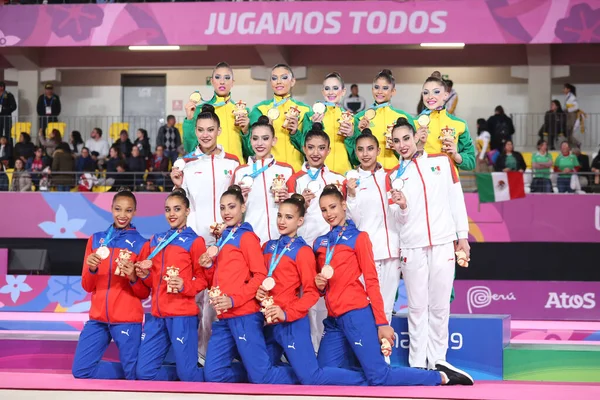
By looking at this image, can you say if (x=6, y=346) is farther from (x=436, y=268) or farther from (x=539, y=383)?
(x=539, y=383)

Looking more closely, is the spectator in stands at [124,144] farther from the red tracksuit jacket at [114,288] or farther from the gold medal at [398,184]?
the gold medal at [398,184]

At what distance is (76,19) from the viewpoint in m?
18.6

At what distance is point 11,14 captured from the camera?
18703mm

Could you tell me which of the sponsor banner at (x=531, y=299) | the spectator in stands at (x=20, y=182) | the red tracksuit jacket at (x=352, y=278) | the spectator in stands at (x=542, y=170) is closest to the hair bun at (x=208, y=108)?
the red tracksuit jacket at (x=352, y=278)

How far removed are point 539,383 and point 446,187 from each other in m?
1.76

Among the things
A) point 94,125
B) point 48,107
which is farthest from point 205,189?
point 94,125

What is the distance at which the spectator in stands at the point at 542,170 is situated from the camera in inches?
602

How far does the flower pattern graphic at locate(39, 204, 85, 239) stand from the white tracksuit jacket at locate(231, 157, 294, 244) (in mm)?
8613

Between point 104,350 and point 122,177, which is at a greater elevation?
point 122,177

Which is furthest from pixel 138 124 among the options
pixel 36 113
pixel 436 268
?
pixel 436 268

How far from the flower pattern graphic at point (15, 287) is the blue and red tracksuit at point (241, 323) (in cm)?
670

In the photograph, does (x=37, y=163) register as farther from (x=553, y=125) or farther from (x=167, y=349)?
(x=167, y=349)

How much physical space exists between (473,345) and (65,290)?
7229 millimetres

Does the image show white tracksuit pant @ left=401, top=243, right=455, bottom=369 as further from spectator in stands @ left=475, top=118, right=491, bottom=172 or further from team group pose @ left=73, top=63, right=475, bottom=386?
spectator in stands @ left=475, top=118, right=491, bottom=172
